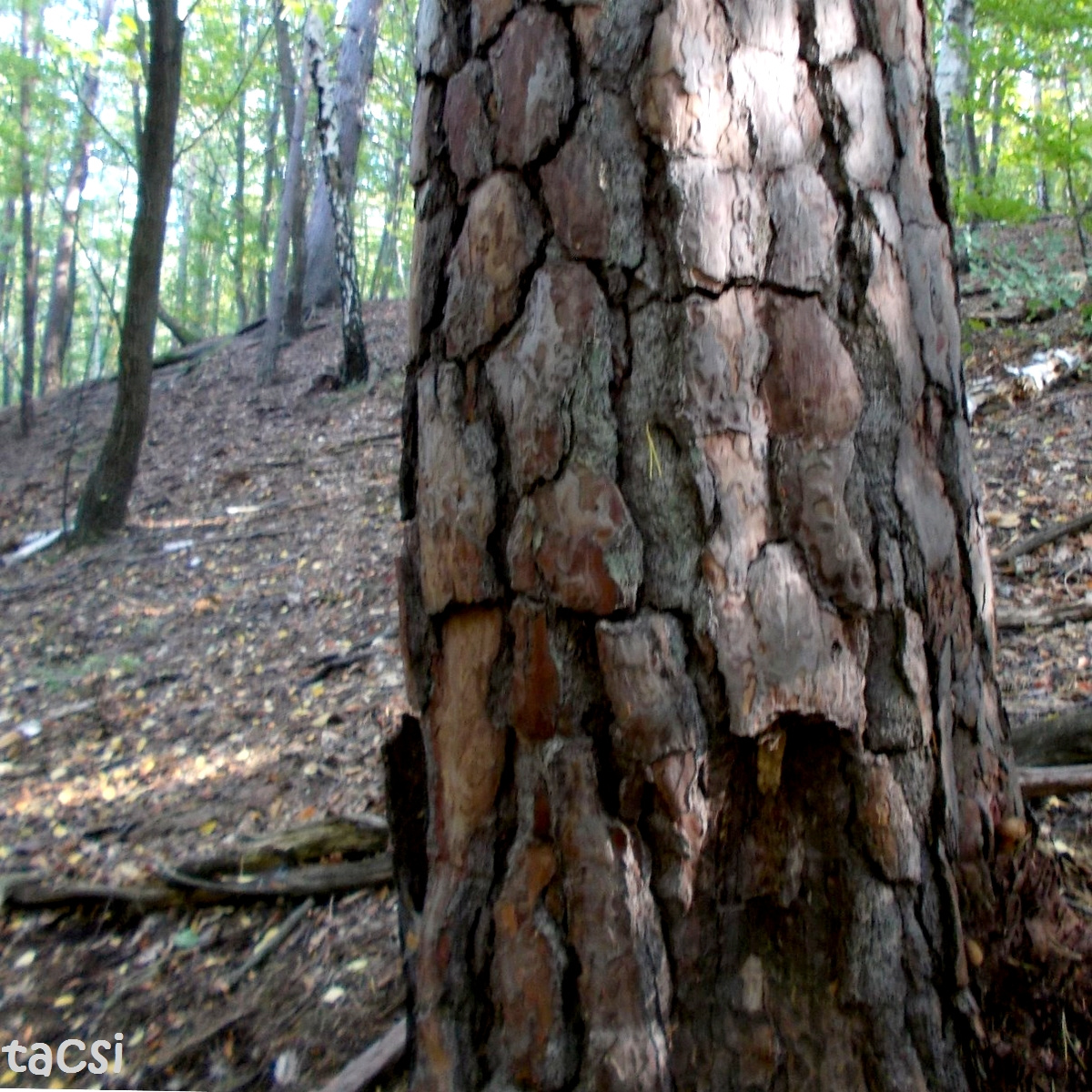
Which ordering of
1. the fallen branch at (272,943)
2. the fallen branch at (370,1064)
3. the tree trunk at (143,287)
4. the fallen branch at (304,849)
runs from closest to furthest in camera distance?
the fallen branch at (370,1064) → the fallen branch at (272,943) → the fallen branch at (304,849) → the tree trunk at (143,287)

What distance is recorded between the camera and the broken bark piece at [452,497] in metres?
1.48

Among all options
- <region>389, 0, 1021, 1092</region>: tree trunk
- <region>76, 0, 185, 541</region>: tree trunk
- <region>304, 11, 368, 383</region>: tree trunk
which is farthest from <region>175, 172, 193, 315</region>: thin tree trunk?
<region>389, 0, 1021, 1092</region>: tree trunk

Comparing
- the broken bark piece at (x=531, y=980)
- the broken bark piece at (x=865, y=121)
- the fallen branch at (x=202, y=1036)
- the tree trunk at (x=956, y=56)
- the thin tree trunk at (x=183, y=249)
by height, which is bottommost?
the fallen branch at (x=202, y=1036)

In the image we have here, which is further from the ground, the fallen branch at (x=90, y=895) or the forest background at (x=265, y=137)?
the forest background at (x=265, y=137)

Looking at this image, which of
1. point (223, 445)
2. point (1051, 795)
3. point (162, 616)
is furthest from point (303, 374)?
point (1051, 795)

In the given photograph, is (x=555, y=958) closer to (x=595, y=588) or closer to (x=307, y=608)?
(x=595, y=588)

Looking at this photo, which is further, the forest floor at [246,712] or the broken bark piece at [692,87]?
the forest floor at [246,712]

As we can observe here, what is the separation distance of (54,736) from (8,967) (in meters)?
2.15

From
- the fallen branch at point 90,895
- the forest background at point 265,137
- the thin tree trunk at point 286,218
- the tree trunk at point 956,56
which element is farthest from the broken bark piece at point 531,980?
the thin tree trunk at point 286,218

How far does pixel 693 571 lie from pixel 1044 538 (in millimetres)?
3039

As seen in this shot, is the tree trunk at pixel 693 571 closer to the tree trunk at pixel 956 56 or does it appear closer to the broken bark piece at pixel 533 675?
the broken bark piece at pixel 533 675

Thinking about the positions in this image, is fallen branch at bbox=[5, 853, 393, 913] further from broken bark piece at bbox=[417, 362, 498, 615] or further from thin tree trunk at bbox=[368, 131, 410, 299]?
thin tree trunk at bbox=[368, 131, 410, 299]

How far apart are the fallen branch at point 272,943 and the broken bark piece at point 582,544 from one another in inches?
70.9

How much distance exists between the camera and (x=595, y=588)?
1385mm
